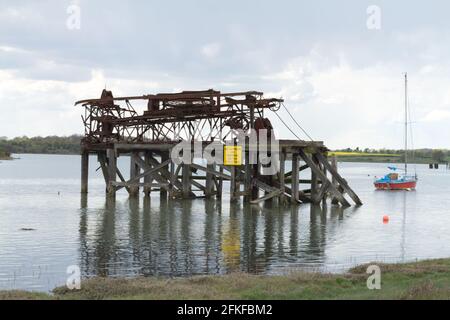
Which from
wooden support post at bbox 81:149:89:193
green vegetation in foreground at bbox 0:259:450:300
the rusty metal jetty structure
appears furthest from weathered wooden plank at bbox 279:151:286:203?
green vegetation in foreground at bbox 0:259:450:300

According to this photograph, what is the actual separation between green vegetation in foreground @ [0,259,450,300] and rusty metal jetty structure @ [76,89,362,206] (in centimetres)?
2247

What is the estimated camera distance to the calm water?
783 inches

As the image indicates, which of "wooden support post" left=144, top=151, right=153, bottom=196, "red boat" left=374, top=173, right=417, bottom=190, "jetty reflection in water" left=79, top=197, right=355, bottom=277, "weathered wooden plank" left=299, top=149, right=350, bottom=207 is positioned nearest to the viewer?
"jetty reflection in water" left=79, top=197, right=355, bottom=277

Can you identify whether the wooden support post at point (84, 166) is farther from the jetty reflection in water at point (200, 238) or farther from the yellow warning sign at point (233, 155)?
the yellow warning sign at point (233, 155)

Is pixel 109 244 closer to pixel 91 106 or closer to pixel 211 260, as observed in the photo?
pixel 211 260

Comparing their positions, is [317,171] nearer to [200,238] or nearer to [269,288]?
[200,238]

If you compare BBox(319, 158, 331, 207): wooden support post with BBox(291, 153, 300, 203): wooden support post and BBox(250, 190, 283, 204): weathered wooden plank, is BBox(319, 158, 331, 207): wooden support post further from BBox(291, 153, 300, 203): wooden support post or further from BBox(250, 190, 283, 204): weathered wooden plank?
BBox(250, 190, 283, 204): weathered wooden plank

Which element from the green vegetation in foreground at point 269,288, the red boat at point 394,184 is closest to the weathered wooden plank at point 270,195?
the green vegetation in foreground at point 269,288

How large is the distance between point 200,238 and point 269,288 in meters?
11.5

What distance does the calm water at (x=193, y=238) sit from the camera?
19891mm

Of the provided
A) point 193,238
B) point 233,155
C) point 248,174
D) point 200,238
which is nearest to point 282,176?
point 248,174

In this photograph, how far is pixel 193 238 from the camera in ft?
86.0

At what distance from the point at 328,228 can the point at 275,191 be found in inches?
359
